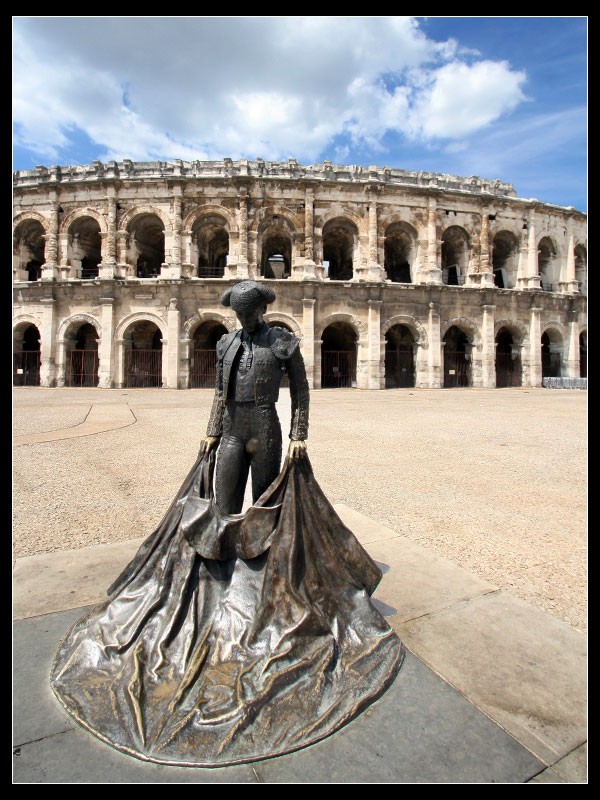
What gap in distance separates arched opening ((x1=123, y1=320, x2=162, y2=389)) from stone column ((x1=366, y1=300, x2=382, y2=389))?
10.9 metres

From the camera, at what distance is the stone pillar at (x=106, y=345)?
21.1 m

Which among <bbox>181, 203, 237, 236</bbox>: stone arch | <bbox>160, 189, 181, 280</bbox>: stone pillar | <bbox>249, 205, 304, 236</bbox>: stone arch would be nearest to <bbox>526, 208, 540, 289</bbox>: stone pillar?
<bbox>249, 205, 304, 236</bbox>: stone arch

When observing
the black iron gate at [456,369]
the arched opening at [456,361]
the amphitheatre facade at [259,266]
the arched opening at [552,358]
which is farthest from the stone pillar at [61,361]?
the arched opening at [552,358]

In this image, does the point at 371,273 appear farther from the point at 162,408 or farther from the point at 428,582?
the point at 428,582

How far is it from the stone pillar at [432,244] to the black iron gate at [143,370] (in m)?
14.8

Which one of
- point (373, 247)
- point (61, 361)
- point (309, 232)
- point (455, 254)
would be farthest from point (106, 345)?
point (455, 254)

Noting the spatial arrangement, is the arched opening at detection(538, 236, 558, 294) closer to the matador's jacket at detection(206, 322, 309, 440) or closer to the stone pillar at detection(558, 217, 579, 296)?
the stone pillar at detection(558, 217, 579, 296)

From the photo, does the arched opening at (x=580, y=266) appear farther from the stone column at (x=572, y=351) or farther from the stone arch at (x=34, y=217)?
the stone arch at (x=34, y=217)

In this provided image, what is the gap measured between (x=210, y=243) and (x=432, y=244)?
12260mm

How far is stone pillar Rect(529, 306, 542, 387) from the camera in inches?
947

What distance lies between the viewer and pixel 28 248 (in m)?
23.6

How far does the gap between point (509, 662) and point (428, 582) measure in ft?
2.93

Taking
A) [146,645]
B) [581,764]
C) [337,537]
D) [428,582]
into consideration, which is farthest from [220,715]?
[428,582]
